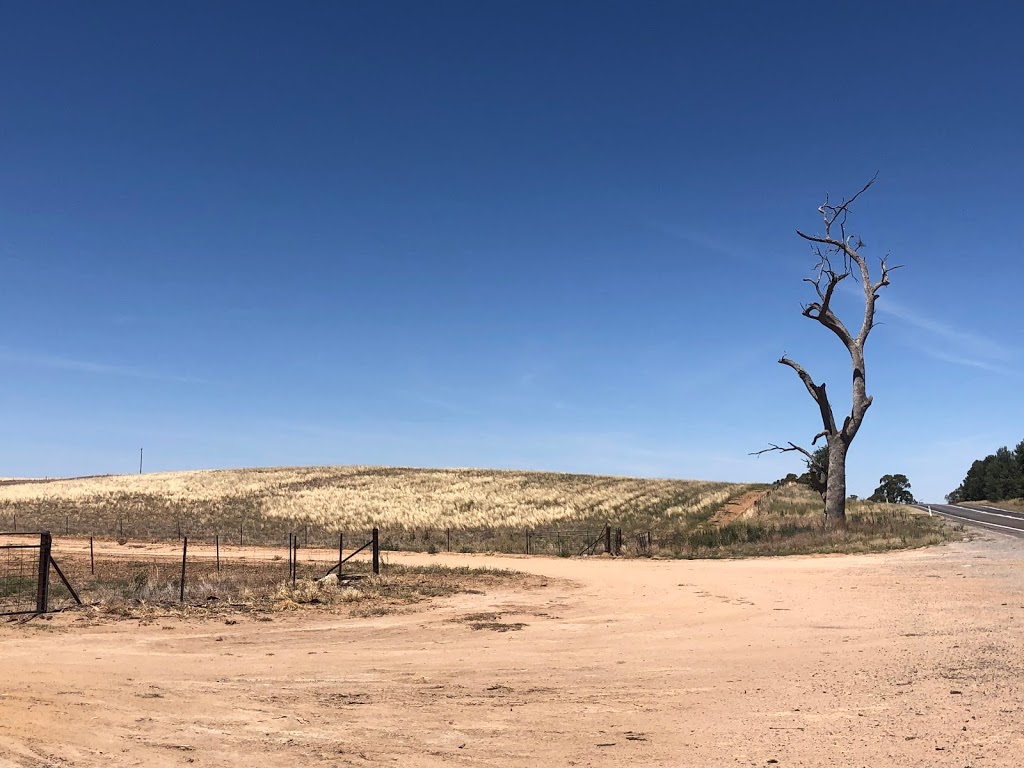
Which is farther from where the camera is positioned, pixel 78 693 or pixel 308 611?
pixel 308 611

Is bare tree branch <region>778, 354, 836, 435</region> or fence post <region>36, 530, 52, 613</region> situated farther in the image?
bare tree branch <region>778, 354, 836, 435</region>

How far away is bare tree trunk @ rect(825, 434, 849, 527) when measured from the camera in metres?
35.5

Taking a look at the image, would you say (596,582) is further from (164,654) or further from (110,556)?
(110,556)

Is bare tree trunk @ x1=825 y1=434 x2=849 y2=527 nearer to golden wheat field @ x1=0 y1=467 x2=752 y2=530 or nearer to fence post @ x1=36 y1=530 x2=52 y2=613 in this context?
golden wheat field @ x1=0 y1=467 x2=752 y2=530

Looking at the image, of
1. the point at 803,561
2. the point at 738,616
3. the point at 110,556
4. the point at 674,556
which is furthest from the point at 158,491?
the point at 738,616

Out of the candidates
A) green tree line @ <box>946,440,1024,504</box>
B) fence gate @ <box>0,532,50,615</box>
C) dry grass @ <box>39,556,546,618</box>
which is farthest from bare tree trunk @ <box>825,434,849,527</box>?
green tree line @ <box>946,440,1024,504</box>

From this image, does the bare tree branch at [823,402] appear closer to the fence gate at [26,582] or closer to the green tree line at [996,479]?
the fence gate at [26,582]

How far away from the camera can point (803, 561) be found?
87.7ft

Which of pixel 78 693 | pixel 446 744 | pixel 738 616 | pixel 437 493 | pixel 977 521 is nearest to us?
pixel 446 744

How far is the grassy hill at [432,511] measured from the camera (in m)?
37.7

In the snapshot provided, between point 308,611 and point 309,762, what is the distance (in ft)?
32.7

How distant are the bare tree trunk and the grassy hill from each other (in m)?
1.04

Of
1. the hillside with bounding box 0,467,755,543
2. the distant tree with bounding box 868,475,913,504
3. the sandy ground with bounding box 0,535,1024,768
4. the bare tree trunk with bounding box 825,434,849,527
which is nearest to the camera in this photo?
the sandy ground with bounding box 0,535,1024,768

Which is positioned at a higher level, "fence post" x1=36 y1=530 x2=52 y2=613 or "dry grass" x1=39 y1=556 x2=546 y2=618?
"fence post" x1=36 y1=530 x2=52 y2=613
